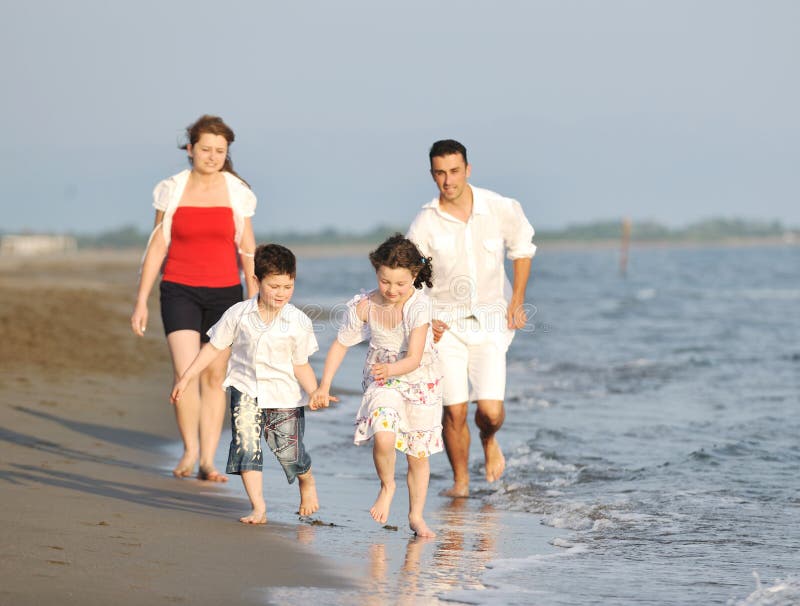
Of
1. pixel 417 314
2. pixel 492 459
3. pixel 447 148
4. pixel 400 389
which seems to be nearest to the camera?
pixel 417 314

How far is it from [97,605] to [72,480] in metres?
2.59

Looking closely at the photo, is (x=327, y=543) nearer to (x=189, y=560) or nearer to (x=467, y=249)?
(x=189, y=560)

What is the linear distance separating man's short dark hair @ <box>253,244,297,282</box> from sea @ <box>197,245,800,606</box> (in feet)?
3.82

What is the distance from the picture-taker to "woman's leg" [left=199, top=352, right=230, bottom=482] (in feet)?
21.7

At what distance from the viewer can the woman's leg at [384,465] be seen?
17.1ft

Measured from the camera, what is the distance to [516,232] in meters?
6.61

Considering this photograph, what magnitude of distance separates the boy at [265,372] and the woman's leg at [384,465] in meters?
0.38

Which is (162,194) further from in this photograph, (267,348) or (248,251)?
(267,348)

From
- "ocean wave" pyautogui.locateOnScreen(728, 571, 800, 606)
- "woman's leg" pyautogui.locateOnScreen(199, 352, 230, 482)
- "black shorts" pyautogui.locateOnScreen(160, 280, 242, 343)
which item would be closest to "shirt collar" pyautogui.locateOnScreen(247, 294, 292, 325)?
"black shorts" pyautogui.locateOnScreen(160, 280, 242, 343)

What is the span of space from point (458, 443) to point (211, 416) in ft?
4.68

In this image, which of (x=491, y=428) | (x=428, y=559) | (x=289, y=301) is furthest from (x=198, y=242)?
(x=428, y=559)

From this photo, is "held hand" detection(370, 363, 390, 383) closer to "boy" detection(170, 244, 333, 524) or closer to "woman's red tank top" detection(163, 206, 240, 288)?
"boy" detection(170, 244, 333, 524)

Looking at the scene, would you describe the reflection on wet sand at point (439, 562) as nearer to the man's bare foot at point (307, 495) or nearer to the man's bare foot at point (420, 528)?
the man's bare foot at point (420, 528)

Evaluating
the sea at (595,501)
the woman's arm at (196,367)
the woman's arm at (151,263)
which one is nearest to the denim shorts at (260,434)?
the woman's arm at (196,367)
